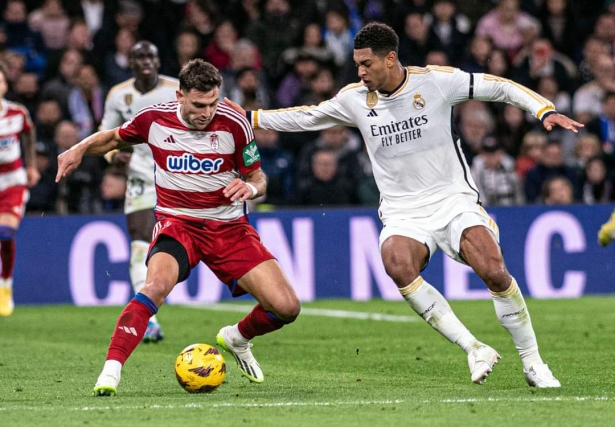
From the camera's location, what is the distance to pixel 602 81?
1767 cm

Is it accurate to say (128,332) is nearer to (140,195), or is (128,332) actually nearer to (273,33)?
(140,195)

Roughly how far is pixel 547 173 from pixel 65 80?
6913 millimetres

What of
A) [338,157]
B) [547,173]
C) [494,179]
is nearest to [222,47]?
[338,157]

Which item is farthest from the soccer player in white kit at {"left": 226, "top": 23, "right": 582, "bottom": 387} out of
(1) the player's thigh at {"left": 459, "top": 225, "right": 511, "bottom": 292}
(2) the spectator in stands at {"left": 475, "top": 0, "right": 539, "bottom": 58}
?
(2) the spectator in stands at {"left": 475, "top": 0, "right": 539, "bottom": 58}

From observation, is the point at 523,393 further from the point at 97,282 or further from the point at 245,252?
the point at 97,282

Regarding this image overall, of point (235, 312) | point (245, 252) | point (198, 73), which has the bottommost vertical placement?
point (235, 312)

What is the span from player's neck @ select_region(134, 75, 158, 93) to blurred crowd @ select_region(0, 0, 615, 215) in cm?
481

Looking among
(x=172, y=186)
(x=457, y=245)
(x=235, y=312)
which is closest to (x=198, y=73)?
(x=172, y=186)

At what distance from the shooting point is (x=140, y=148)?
11.2m

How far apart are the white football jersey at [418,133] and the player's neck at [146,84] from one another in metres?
3.37

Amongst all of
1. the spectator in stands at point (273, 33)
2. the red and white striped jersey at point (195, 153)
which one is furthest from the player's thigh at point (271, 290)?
the spectator in stands at point (273, 33)

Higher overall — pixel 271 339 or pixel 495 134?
pixel 495 134

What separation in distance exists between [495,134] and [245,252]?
10132 mm

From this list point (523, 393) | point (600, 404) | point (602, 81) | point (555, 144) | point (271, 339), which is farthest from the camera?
point (602, 81)
